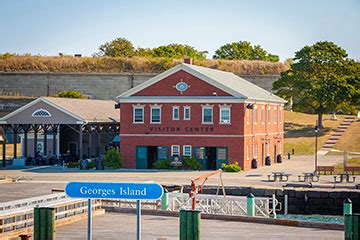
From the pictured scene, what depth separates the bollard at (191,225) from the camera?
22.4 metres

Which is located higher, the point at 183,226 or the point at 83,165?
the point at 83,165

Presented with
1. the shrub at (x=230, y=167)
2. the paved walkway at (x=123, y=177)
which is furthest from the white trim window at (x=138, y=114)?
the shrub at (x=230, y=167)

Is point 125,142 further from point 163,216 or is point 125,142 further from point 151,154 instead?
point 163,216

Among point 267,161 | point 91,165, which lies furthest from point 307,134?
point 91,165

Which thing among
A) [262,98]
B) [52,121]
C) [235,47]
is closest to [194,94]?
[262,98]

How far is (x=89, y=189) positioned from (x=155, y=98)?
37.1 m

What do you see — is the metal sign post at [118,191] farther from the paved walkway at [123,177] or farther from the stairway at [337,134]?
the stairway at [337,134]

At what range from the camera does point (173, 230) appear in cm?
2759

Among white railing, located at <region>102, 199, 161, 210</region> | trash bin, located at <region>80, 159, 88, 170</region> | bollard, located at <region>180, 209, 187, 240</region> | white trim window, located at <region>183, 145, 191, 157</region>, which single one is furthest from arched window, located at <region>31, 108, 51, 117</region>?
bollard, located at <region>180, 209, 187, 240</region>

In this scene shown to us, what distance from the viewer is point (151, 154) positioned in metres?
58.8

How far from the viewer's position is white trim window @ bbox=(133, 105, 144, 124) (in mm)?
58406

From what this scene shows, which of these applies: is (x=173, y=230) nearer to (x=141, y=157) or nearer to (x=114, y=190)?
(x=114, y=190)

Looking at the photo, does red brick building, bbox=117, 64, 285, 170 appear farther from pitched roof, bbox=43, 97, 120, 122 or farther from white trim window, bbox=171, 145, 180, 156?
pitched roof, bbox=43, 97, 120, 122

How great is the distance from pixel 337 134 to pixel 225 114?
22.5 metres
